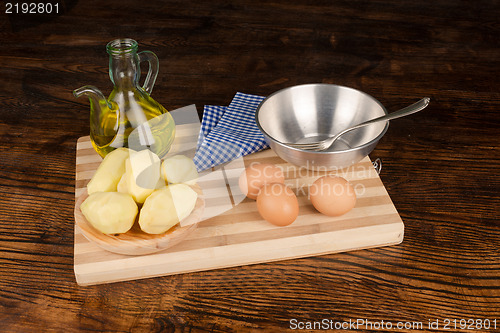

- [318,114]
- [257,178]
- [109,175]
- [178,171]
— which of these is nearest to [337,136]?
[318,114]

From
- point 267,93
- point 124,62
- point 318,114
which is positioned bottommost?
point 267,93

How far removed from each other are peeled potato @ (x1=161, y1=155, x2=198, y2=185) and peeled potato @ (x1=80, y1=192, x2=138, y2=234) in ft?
0.25

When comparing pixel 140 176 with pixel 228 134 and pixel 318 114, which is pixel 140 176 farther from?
pixel 318 114

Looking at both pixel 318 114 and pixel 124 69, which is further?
pixel 318 114

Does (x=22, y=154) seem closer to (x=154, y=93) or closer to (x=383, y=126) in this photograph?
(x=154, y=93)

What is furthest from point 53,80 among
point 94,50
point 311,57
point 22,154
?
point 311,57

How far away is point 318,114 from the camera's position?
1047 mm

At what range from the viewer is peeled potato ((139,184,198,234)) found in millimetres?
747

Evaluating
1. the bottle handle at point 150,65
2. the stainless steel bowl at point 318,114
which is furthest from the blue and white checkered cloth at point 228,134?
the bottle handle at point 150,65

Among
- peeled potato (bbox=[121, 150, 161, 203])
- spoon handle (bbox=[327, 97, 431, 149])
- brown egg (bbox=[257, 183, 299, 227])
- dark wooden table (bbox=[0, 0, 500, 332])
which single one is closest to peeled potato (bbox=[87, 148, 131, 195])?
peeled potato (bbox=[121, 150, 161, 203])

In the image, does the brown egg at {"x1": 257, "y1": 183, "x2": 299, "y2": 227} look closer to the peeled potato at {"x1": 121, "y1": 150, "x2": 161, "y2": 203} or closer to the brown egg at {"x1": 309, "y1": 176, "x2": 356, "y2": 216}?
the brown egg at {"x1": 309, "y1": 176, "x2": 356, "y2": 216}

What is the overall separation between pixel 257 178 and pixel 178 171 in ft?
0.44

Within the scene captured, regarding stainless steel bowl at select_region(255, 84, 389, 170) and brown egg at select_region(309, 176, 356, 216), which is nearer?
brown egg at select_region(309, 176, 356, 216)

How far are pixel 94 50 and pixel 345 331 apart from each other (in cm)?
120
